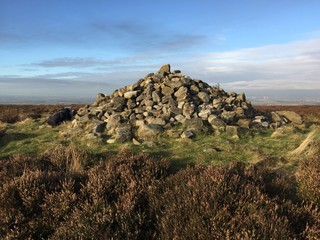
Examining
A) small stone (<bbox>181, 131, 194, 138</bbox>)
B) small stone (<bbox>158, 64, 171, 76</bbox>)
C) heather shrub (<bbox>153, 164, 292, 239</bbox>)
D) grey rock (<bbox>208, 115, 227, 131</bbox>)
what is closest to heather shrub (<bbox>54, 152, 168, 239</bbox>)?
heather shrub (<bbox>153, 164, 292, 239</bbox>)

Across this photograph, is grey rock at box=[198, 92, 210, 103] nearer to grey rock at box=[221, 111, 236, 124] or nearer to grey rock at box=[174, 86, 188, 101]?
grey rock at box=[174, 86, 188, 101]

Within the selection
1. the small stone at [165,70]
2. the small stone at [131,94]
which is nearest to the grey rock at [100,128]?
the small stone at [131,94]

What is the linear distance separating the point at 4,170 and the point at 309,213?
25.5 feet

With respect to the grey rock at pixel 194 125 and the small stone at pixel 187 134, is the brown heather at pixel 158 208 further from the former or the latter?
the grey rock at pixel 194 125

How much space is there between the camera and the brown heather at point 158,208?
16.4 feet

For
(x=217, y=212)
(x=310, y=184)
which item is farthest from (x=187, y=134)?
(x=217, y=212)

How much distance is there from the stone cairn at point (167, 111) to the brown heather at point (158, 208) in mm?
6895

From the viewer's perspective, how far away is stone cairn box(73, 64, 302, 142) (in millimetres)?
14945

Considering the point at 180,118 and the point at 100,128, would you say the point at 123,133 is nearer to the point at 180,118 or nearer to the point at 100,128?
the point at 100,128

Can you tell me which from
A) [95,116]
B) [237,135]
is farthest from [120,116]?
[237,135]

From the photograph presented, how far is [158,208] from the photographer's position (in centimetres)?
596

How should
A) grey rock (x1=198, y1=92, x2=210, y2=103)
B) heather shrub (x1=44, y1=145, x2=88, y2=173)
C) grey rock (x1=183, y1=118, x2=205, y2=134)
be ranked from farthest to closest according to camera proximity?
grey rock (x1=198, y1=92, x2=210, y2=103)
grey rock (x1=183, y1=118, x2=205, y2=134)
heather shrub (x1=44, y1=145, x2=88, y2=173)

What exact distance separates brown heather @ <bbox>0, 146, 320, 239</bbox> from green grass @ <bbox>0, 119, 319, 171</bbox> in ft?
11.0

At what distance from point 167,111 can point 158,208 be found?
36.2 ft
